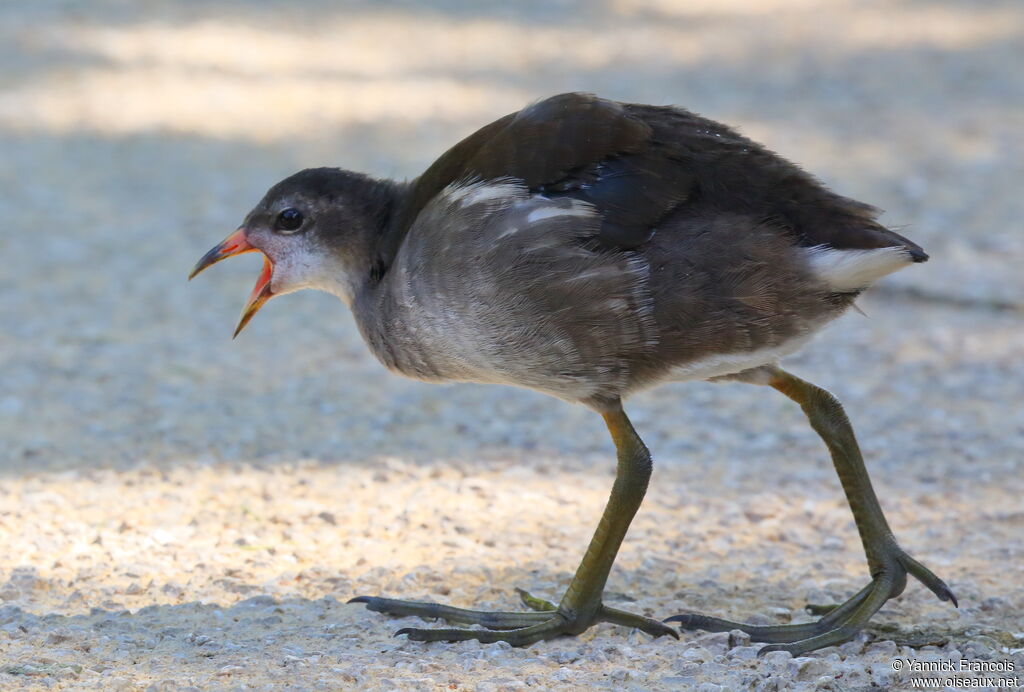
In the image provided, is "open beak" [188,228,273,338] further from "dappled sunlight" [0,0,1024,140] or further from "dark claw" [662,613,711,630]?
"dappled sunlight" [0,0,1024,140]

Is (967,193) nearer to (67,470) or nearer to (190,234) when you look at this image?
(190,234)

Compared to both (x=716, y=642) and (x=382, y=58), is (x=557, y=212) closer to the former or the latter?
(x=716, y=642)

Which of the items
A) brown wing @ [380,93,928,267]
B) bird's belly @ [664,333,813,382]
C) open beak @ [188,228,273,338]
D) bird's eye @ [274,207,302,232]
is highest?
brown wing @ [380,93,928,267]

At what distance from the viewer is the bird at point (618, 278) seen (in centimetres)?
338

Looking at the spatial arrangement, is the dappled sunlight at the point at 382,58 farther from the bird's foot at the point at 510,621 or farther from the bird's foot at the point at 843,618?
the bird's foot at the point at 843,618

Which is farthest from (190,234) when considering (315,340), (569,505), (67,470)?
(569,505)

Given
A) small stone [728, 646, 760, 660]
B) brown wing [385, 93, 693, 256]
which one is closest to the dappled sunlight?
brown wing [385, 93, 693, 256]

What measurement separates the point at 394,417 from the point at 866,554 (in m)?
2.41

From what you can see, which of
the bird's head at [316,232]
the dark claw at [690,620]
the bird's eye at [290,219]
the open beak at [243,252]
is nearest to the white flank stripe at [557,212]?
the bird's head at [316,232]

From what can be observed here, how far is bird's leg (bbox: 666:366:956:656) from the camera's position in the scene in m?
3.59

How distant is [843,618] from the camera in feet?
12.1

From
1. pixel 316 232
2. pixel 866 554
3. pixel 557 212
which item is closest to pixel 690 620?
pixel 866 554

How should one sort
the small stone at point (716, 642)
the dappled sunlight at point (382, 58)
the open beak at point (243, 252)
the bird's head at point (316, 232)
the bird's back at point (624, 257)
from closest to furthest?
1. the bird's back at point (624, 257)
2. the small stone at point (716, 642)
3. the bird's head at point (316, 232)
4. the open beak at point (243, 252)
5. the dappled sunlight at point (382, 58)

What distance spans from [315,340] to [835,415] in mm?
3258
